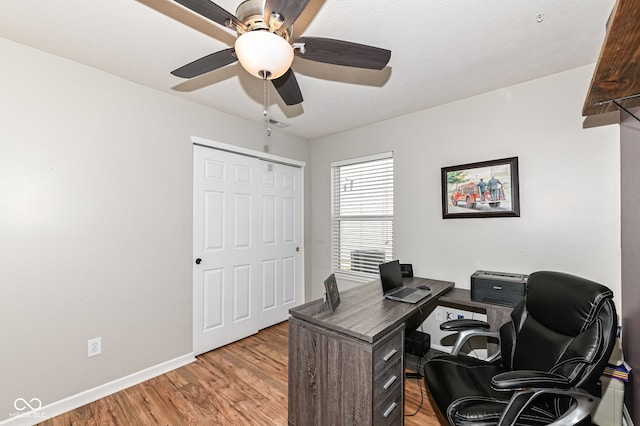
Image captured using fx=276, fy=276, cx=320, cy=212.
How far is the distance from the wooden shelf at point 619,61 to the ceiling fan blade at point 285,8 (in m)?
1.07

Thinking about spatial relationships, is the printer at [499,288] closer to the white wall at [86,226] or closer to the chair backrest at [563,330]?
the chair backrest at [563,330]

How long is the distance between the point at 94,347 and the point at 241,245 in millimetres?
1508

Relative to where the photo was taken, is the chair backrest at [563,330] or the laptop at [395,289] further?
the laptop at [395,289]

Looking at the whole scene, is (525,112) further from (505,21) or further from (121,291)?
(121,291)

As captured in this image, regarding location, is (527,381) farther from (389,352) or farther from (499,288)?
(499,288)

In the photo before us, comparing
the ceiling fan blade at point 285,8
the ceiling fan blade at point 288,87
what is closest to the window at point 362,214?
the ceiling fan blade at point 288,87

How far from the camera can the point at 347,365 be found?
4.94 ft

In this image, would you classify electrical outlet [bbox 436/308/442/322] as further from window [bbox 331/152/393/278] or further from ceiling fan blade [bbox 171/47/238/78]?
ceiling fan blade [bbox 171/47/238/78]

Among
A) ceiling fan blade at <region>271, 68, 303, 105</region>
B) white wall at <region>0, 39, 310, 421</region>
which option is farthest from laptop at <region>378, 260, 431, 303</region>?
white wall at <region>0, 39, 310, 421</region>

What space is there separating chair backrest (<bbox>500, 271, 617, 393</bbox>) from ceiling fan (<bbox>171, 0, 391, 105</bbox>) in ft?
4.91

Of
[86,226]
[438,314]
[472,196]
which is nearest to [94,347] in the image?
[86,226]

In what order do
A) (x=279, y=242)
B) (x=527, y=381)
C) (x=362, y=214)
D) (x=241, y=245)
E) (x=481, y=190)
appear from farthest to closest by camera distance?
1. (x=279, y=242)
2. (x=362, y=214)
3. (x=241, y=245)
4. (x=481, y=190)
5. (x=527, y=381)

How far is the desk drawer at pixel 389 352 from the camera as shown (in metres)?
1.47

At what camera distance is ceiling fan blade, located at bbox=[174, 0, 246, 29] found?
1114 mm
